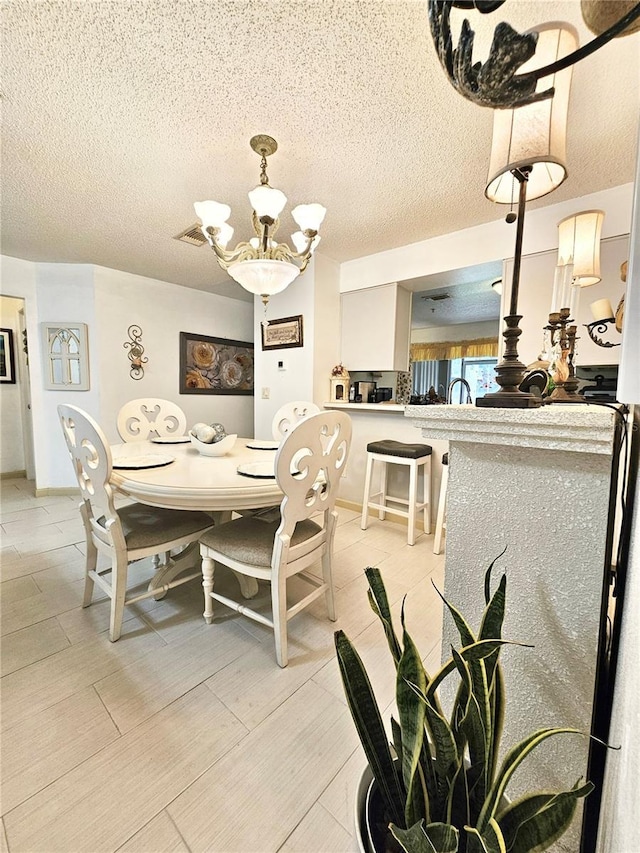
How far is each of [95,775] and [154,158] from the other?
248 cm

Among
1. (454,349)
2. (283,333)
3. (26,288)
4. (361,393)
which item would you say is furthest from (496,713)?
(454,349)

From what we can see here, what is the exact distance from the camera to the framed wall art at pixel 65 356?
11.0 ft

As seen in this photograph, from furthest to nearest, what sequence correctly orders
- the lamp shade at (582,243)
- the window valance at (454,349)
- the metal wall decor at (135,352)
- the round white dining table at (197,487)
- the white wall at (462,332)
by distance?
the white wall at (462,332)
the window valance at (454,349)
the metal wall decor at (135,352)
the round white dining table at (197,487)
the lamp shade at (582,243)

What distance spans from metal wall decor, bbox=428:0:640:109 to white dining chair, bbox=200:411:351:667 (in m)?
0.94

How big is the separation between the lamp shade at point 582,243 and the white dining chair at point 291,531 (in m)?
1.00

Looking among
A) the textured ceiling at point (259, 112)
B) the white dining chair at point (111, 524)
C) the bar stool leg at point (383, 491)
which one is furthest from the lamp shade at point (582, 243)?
the bar stool leg at point (383, 491)

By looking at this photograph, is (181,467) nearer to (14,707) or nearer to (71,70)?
(14,707)

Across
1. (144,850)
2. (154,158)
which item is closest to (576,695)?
(144,850)

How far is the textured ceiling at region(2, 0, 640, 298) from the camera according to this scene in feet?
3.53

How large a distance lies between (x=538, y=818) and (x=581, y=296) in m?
2.49

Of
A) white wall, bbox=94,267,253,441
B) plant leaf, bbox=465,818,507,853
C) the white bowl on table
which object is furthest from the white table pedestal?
white wall, bbox=94,267,253,441

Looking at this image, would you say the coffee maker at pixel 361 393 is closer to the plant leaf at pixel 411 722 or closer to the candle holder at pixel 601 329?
the candle holder at pixel 601 329

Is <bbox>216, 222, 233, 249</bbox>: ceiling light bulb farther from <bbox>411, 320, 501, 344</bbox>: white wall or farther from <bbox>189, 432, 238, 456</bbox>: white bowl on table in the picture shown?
<bbox>411, 320, 501, 344</bbox>: white wall

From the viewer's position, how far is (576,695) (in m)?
0.62
